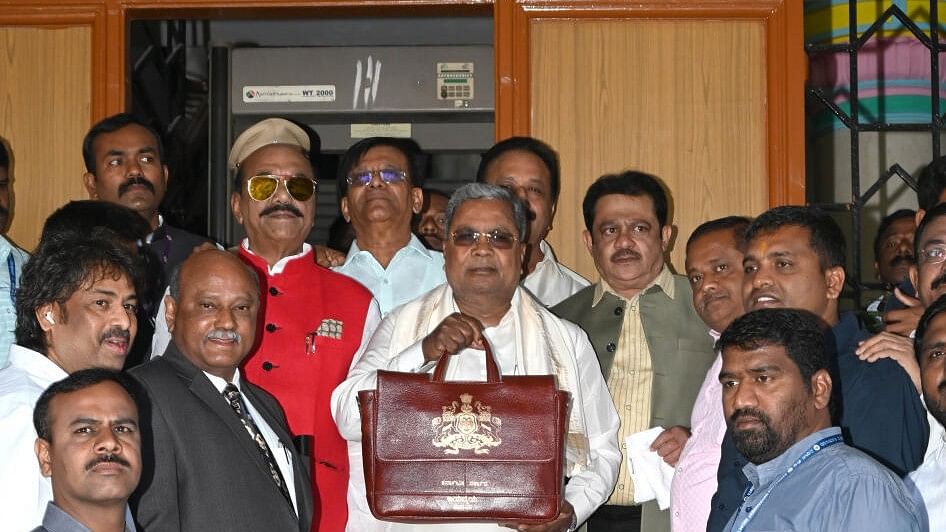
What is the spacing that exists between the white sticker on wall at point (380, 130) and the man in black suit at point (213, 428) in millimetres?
2804

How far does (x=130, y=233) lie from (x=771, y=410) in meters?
2.41

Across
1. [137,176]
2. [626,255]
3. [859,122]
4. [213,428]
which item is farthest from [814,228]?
[137,176]

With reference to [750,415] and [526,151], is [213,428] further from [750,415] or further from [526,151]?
[526,151]

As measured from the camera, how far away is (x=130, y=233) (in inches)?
198

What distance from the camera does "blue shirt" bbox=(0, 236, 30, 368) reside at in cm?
486

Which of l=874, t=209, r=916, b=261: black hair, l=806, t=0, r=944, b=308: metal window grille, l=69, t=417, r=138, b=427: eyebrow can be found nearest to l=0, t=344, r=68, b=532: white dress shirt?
l=69, t=417, r=138, b=427: eyebrow

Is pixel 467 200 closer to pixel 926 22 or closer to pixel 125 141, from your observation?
pixel 125 141

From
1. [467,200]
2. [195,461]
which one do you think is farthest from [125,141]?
[195,461]

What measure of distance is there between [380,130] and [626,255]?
2.42m

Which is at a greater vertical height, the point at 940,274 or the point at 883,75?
the point at 883,75

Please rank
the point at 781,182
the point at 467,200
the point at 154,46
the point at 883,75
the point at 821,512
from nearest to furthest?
the point at 821,512, the point at 467,200, the point at 781,182, the point at 883,75, the point at 154,46

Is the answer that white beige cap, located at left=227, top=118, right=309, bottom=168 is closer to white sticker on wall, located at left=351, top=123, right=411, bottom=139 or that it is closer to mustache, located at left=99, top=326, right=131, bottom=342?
mustache, located at left=99, top=326, right=131, bottom=342

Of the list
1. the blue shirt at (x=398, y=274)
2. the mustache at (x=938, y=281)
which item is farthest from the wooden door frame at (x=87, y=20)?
the mustache at (x=938, y=281)

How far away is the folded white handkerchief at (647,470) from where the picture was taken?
479cm
